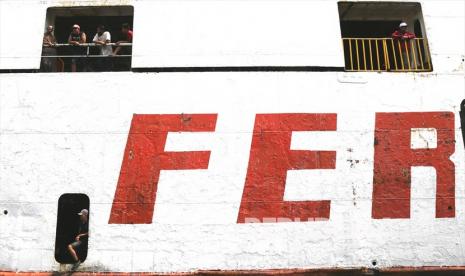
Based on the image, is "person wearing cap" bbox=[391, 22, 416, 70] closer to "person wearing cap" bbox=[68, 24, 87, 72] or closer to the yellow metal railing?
the yellow metal railing

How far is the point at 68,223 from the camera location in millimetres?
8406

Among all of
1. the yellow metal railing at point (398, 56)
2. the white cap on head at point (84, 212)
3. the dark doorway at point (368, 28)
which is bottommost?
the white cap on head at point (84, 212)

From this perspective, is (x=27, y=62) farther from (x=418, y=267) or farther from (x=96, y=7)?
(x=418, y=267)

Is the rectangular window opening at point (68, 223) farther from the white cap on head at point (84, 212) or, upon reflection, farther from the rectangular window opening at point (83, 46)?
the rectangular window opening at point (83, 46)

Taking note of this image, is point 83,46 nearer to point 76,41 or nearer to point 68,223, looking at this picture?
point 76,41

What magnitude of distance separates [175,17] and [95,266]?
480cm

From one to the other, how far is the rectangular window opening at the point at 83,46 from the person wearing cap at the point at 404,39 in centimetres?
533

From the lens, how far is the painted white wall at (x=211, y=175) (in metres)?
8.09

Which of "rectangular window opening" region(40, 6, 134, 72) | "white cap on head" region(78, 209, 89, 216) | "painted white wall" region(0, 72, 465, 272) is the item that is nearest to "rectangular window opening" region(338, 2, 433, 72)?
"painted white wall" region(0, 72, 465, 272)

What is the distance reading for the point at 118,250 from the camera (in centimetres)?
805

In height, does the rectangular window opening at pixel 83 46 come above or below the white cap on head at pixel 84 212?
above

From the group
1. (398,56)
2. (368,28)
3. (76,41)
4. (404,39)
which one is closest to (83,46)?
(76,41)

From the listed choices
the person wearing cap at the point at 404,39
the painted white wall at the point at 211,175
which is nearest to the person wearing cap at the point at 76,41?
the painted white wall at the point at 211,175

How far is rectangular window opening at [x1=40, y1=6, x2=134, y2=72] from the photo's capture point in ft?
30.5
